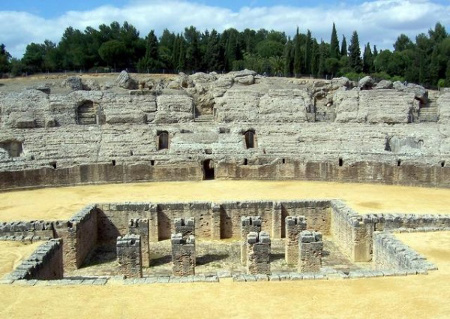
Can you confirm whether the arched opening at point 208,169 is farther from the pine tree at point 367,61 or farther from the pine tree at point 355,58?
the pine tree at point 367,61

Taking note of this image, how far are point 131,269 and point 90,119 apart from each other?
766 inches

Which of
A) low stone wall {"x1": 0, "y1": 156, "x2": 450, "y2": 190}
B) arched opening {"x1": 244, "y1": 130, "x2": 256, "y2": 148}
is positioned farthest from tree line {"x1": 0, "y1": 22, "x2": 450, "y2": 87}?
low stone wall {"x1": 0, "y1": 156, "x2": 450, "y2": 190}

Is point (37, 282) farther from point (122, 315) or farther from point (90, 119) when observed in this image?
point (90, 119)

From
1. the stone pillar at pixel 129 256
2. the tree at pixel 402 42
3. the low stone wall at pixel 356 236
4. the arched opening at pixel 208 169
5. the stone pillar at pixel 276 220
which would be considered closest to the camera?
the stone pillar at pixel 129 256

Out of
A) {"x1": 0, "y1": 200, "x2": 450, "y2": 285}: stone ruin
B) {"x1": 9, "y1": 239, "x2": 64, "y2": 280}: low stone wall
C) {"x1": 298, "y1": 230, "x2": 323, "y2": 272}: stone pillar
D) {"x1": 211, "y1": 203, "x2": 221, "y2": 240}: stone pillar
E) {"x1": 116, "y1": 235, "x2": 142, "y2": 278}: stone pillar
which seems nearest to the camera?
{"x1": 9, "y1": 239, "x2": 64, "y2": 280}: low stone wall

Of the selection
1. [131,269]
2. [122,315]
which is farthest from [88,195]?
[122,315]

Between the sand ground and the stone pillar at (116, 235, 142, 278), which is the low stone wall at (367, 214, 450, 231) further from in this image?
the stone pillar at (116, 235, 142, 278)

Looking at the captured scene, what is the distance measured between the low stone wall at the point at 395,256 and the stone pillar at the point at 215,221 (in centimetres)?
553

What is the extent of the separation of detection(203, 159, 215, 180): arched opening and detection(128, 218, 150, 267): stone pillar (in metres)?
9.93

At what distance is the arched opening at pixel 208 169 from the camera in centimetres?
2562

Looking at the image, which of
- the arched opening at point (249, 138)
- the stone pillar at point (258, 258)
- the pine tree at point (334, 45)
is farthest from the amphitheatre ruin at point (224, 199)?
the pine tree at point (334, 45)

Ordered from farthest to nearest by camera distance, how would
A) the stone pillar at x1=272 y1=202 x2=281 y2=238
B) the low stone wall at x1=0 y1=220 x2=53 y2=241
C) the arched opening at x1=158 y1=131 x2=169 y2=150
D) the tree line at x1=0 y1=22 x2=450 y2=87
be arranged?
the tree line at x1=0 y1=22 x2=450 y2=87 < the arched opening at x1=158 y1=131 x2=169 y2=150 < the stone pillar at x1=272 y1=202 x2=281 y2=238 < the low stone wall at x1=0 y1=220 x2=53 y2=241

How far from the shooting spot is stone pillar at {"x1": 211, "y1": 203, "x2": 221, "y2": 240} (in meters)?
17.6

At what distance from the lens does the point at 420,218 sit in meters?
15.5
